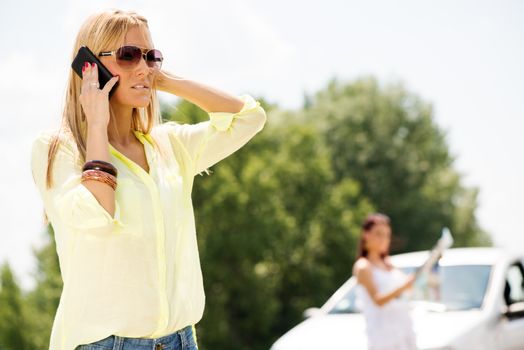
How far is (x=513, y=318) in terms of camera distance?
25.4 ft

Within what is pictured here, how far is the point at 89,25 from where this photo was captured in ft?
8.87

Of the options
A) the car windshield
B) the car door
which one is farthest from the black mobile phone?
the car door

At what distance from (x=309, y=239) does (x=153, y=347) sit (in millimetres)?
37779

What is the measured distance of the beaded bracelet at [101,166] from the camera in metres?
2.42

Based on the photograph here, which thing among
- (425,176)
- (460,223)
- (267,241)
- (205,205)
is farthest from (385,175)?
(205,205)

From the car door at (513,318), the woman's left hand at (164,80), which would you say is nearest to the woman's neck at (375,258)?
the car door at (513,318)

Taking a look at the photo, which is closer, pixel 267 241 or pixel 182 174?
pixel 182 174

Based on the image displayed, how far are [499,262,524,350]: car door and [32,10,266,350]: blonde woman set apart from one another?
557cm

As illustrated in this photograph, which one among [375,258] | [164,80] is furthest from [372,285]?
[164,80]

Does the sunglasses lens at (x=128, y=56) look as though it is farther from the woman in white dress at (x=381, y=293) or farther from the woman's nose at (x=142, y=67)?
the woman in white dress at (x=381, y=293)

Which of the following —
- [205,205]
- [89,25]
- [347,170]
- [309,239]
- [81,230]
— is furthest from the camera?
[347,170]

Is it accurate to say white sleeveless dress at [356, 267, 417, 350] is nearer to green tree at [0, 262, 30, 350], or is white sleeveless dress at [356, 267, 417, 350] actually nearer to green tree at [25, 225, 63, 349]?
green tree at [25, 225, 63, 349]

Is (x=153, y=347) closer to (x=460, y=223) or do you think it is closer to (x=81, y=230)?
(x=81, y=230)

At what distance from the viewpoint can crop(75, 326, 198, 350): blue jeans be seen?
7.85ft
